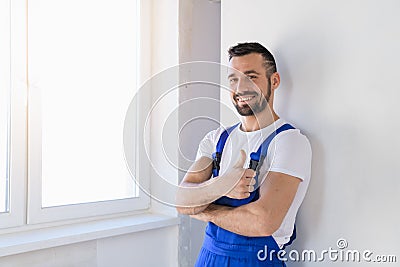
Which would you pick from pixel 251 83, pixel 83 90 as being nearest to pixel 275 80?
pixel 251 83

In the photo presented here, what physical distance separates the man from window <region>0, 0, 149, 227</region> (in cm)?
60

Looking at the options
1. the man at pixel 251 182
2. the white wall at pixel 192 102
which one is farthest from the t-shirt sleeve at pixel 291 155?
the white wall at pixel 192 102

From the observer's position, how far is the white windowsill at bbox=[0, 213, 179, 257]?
1.50m

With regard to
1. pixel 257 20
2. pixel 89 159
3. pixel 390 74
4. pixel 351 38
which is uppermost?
pixel 257 20

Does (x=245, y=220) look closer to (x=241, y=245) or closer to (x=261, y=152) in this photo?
(x=241, y=245)

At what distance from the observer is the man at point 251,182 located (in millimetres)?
1259

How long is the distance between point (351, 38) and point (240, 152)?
0.50 m

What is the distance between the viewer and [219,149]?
1.50 m

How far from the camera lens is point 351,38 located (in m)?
1.33

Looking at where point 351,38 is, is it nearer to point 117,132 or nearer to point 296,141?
point 296,141

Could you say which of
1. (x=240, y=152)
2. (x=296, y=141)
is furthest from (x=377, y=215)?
(x=240, y=152)

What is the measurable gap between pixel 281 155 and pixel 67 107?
981 millimetres

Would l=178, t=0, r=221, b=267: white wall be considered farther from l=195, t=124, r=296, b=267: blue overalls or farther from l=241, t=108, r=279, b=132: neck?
l=195, t=124, r=296, b=267: blue overalls

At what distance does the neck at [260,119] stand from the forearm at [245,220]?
0.97ft
